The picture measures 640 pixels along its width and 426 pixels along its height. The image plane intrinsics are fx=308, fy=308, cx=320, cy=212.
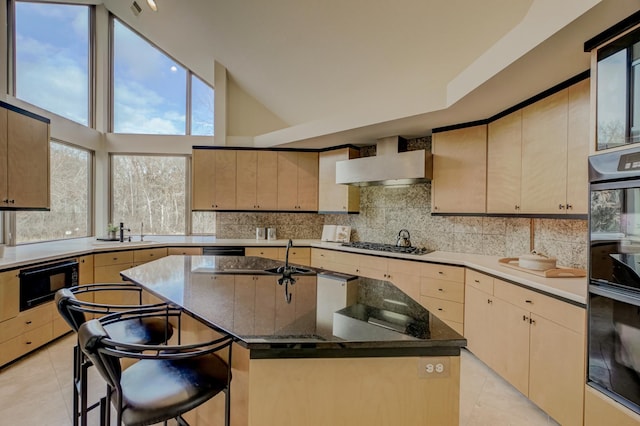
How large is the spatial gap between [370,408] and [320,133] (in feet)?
10.6

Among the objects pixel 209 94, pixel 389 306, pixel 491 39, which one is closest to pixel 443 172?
pixel 491 39

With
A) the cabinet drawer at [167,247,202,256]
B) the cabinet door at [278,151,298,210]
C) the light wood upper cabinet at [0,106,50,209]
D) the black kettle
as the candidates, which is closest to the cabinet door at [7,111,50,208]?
the light wood upper cabinet at [0,106,50,209]

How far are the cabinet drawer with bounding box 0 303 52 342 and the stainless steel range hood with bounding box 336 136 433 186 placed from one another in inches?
132

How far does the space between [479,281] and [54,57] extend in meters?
5.81

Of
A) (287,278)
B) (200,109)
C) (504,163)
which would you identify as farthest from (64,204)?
(504,163)

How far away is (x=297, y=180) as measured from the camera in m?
4.61

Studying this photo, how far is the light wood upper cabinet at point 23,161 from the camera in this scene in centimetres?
282

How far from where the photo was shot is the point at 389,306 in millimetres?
1472

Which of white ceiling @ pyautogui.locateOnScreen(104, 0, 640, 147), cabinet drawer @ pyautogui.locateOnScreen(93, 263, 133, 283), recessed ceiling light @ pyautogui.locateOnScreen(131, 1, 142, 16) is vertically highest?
recessed ceiling light @ pyautogui.locateOnScreen(131, 1, 142, 16)

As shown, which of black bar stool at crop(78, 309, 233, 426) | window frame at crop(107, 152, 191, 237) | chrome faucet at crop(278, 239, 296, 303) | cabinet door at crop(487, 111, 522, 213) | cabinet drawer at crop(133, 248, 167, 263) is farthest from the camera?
window frame at crop(107, 152, 191, 237)

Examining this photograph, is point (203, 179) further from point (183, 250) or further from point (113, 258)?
point (113, 258)

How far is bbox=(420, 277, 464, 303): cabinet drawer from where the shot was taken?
2941 millimetres

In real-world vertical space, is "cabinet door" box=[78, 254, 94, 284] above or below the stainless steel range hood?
below

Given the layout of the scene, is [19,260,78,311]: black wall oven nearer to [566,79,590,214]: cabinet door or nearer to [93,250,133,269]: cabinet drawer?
[93,250,133,269]: cabinet drawer
